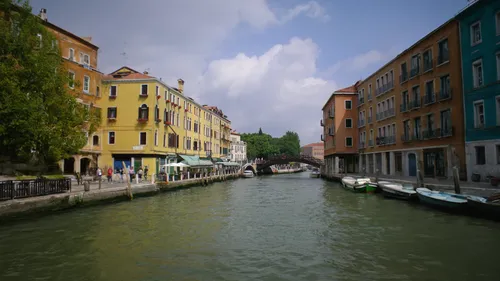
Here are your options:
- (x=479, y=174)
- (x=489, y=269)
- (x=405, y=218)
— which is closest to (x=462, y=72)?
(x=479, y=174)

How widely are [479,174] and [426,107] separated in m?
8.44

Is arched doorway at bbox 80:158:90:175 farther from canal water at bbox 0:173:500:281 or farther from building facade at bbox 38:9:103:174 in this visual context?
canal water at bbox 0:173:500:281

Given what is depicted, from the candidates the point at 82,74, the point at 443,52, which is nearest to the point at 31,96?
the point at 82,74

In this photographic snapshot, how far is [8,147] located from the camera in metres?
16.7

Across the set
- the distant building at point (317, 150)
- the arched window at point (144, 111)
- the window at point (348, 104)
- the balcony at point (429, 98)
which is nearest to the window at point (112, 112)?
the arched window at point (144, 111)

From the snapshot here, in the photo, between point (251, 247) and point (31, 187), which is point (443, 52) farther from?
point (31, 187)

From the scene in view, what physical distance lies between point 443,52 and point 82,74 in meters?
30.6

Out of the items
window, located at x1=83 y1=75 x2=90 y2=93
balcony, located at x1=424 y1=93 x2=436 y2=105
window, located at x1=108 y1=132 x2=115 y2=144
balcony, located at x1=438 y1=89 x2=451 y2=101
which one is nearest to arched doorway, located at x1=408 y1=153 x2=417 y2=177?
balcony, located at x1=424 y1=93 x2=436 y2=105

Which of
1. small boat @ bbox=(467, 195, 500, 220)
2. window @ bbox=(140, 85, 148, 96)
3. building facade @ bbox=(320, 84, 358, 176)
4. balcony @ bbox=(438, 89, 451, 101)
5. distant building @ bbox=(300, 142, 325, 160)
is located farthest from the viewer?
distant building @ bbox=(300, 142, 325, 160)

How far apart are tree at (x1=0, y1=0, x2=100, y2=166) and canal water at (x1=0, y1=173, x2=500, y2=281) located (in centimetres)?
394

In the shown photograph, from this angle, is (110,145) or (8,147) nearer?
(8,147)

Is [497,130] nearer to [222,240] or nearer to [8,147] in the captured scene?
[222,240]

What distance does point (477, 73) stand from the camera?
22312 mm

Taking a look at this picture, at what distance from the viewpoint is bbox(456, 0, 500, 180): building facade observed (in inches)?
803
